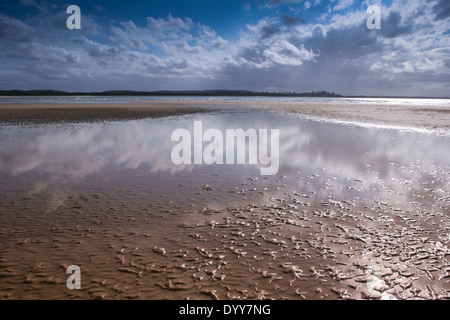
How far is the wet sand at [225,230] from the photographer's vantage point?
13.9ft

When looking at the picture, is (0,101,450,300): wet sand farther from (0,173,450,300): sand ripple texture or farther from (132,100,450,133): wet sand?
(132,100,450,133): wet sand

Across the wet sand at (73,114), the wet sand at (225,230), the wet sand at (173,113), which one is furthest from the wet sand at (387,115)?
the wet sand at (73,114)

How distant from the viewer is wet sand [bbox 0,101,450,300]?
424cm

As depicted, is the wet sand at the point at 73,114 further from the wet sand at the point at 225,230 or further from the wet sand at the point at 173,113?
the wet sand at the point at 225,230

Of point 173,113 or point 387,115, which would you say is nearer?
point 387,115

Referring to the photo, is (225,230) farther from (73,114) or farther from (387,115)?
(387,115)

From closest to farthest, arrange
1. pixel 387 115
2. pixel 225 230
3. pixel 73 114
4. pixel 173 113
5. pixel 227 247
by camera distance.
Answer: pixel 227 247
pixel 225 230
pixel 73 114
pixel 387 115
pixel 173 113

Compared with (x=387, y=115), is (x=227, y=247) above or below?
below

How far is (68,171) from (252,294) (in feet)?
30.1

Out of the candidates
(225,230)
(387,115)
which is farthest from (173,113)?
(225,230)

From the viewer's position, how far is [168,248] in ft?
17.2

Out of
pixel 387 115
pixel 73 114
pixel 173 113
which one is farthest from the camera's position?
pixel 173 113

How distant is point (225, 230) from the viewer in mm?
6000

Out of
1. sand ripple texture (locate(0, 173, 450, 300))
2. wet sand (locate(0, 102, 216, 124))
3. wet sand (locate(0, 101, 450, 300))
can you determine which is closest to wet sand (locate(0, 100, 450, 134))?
wet sand (locate(0, 102, 216, 124))
